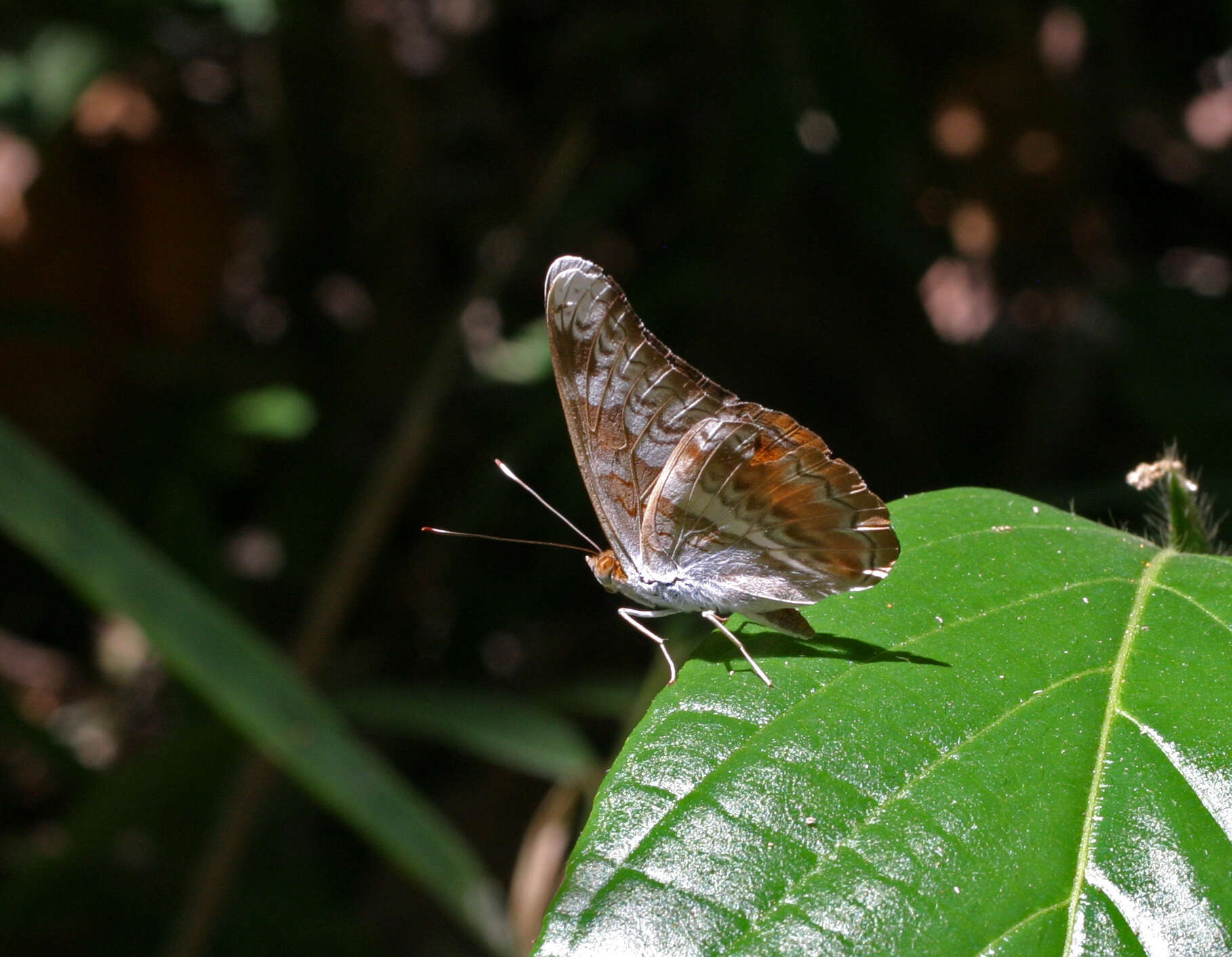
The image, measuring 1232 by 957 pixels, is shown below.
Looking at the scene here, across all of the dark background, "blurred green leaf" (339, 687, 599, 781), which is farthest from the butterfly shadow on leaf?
the dark background

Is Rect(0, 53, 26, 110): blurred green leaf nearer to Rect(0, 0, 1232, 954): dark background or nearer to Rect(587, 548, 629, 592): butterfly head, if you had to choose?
Rect(0, 0, 1232, 954): dark background

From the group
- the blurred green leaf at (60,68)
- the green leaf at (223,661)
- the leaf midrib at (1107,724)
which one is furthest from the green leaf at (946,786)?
the blurred green leaf at (60,68)

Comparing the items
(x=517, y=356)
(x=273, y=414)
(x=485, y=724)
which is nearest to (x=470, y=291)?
(x=517, y=356)

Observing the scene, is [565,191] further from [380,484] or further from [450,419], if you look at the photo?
[380,484]

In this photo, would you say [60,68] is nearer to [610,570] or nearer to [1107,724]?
[610,570]

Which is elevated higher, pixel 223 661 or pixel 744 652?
pixel 744 652

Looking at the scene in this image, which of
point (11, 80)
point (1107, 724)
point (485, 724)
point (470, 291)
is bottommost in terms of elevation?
point (485, 724)

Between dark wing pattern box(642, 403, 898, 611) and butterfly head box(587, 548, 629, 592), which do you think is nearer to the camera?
dark wing pattern box(642, 403, 898, 611)
